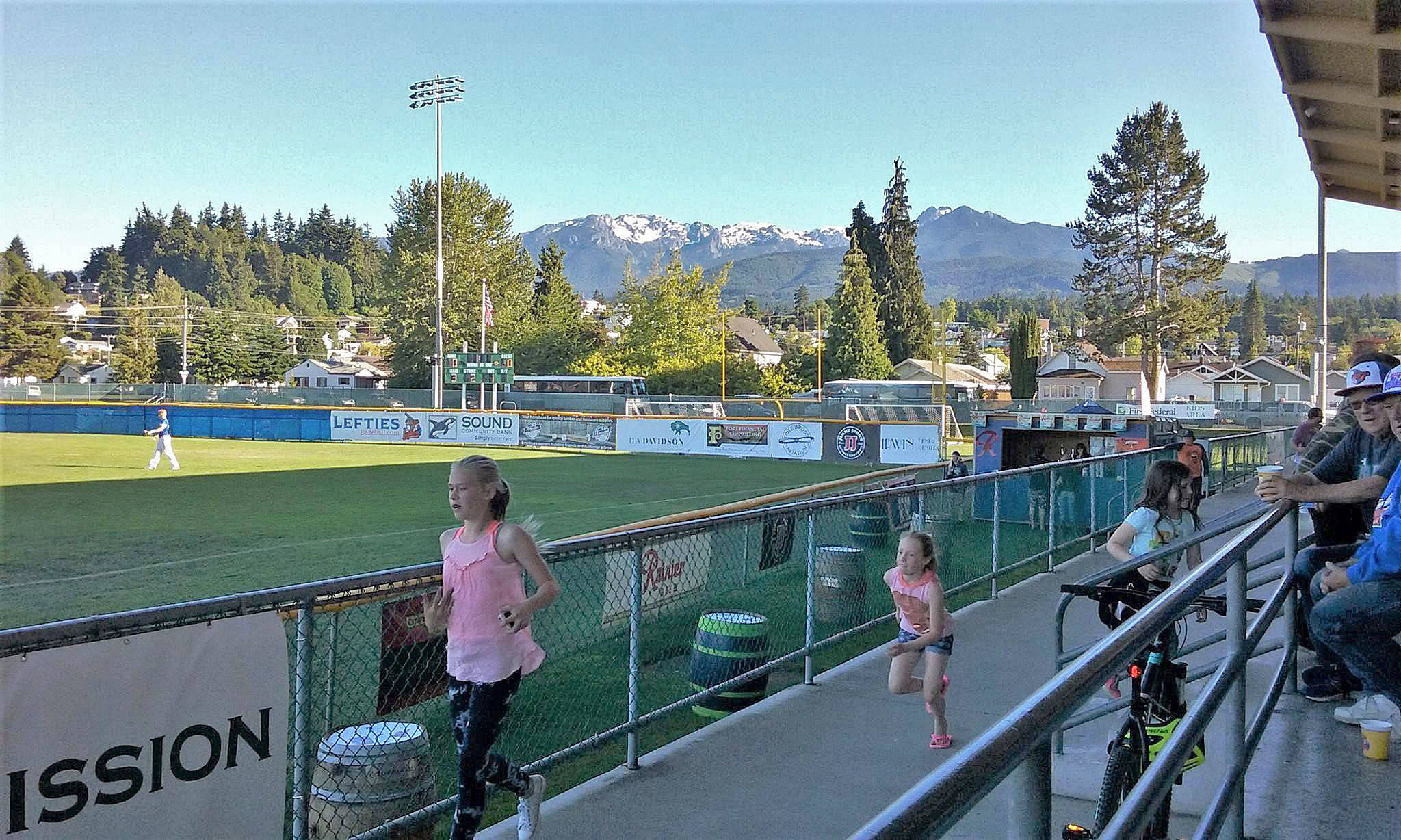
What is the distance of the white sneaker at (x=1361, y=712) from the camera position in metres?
5.18

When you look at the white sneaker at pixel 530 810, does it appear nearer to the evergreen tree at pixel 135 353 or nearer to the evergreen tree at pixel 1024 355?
the evergreen tree at pixel 1024 355

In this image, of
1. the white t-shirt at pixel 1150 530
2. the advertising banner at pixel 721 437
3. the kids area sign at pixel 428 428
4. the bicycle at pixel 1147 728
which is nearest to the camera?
the bicycle at pixel 1147 728

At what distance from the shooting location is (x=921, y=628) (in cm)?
631

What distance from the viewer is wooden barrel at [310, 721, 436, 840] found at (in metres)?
4.45

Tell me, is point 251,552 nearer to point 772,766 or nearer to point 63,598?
point 63,598

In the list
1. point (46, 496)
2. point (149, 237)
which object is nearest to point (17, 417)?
point (46, 496)

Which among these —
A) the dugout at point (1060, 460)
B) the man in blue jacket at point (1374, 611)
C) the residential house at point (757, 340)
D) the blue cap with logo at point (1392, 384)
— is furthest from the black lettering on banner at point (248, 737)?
the residential house at point (757, 340)

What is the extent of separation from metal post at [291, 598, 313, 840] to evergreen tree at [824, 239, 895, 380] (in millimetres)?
80930

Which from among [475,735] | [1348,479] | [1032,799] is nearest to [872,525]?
[1348,479]

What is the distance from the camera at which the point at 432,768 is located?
4.73 meters

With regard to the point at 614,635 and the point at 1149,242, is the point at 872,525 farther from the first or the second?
the point at 1149,242

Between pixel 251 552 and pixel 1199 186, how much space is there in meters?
82.5

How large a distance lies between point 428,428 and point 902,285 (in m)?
62.0

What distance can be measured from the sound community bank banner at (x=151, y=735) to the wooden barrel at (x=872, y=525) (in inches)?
362
